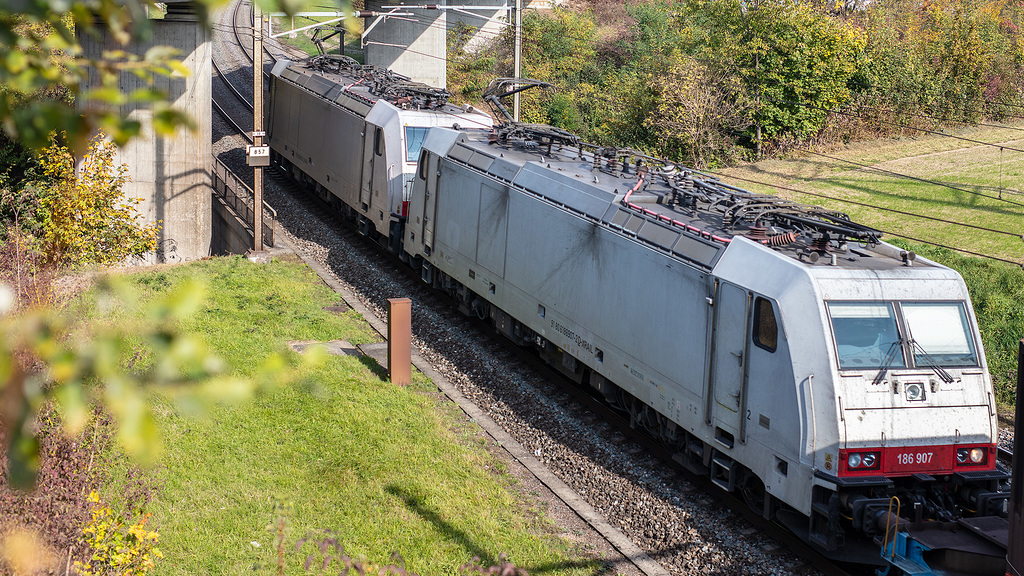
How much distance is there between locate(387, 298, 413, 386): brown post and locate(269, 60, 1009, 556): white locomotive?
6.11 ft

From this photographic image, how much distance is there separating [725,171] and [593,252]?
21518 millimetres

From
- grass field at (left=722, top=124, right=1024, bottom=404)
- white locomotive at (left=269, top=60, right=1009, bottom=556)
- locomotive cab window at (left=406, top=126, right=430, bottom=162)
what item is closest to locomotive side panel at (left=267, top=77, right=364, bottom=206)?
locomotive cab window at (left=406, top=126, right=430, bottom=162)

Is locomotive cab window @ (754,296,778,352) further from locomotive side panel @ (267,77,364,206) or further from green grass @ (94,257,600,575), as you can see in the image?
locomotive side panel @ (267,77,364,206)

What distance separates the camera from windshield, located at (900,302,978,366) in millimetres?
9047

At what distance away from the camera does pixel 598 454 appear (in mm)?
12023

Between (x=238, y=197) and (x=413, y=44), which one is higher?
(x=413, y=44)

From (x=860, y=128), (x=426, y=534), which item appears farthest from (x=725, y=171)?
(x=426, y=534)

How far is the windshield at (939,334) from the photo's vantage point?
9047 millimetres

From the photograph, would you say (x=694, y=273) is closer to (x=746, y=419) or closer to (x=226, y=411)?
(x=746, y=419)

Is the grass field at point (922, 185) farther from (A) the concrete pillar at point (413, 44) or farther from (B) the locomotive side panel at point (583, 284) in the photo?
(A) the concrete pillar at point (413, 44)

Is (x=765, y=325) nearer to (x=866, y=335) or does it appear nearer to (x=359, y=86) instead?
(x=866, y=335)

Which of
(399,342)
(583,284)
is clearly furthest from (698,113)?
(399,342)

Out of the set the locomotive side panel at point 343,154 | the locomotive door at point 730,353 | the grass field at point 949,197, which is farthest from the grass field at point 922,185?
the locomotive door at point 730,353

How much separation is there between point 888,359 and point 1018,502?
2530 mm
